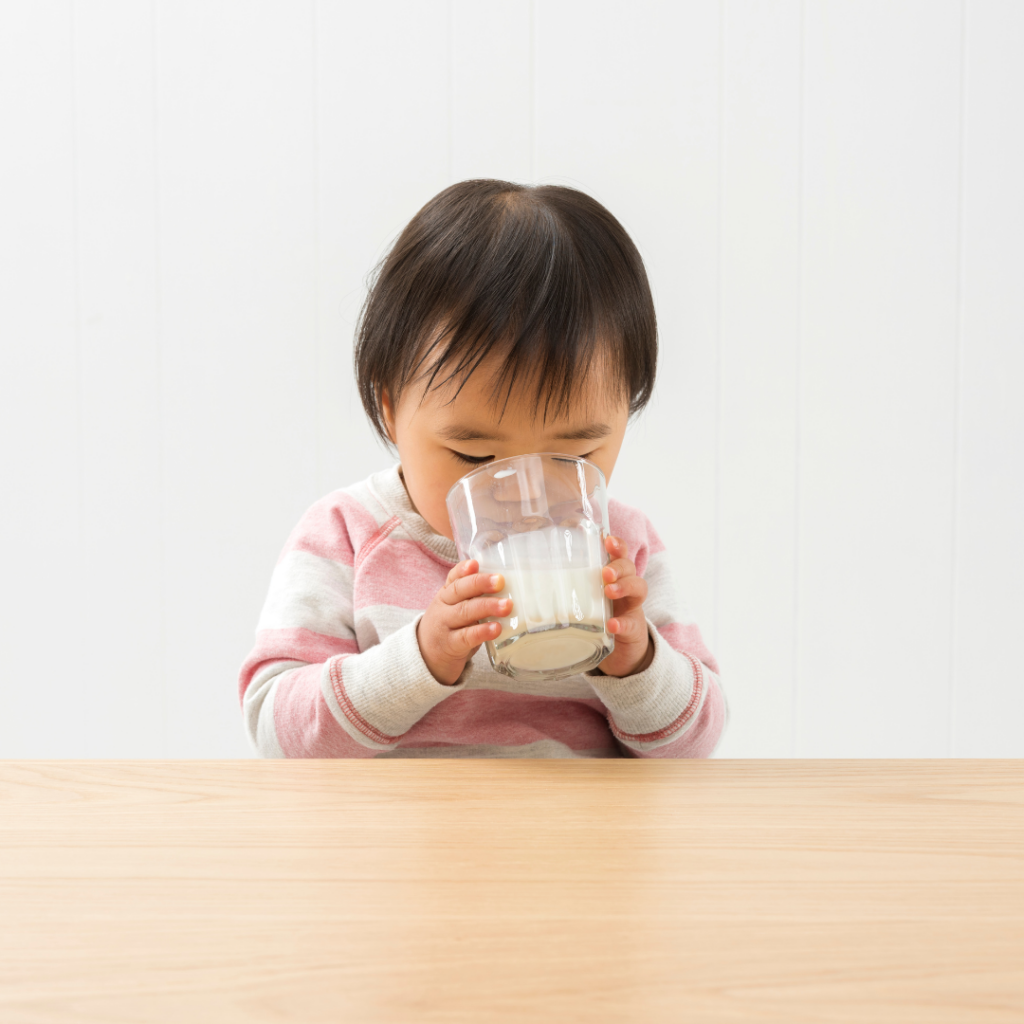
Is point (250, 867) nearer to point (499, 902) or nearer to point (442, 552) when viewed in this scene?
point (499, 902)

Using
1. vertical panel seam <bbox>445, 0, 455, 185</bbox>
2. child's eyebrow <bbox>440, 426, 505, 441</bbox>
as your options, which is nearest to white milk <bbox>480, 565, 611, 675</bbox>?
child's eyebrow <bbox>440, 426, 505, 441</bbox>

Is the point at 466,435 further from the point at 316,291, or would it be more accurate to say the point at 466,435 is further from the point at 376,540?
the point at 316,291

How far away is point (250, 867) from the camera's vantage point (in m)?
0.39

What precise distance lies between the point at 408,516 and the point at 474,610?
291mm

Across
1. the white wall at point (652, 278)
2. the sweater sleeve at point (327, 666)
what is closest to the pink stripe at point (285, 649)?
the sweater sleeve at point (327, 666)

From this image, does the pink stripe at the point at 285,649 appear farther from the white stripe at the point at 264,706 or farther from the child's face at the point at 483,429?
the child's face at the point at 483,429

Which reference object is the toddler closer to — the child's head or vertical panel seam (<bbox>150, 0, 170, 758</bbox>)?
the child's head

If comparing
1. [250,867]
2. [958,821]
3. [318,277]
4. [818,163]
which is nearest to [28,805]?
[250,867]

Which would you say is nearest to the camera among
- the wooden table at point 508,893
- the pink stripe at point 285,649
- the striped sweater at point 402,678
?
the wooden table at point 508,893

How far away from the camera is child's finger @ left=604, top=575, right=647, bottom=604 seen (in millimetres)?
588

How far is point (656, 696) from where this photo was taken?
68cm

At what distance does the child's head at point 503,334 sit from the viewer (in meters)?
0.68

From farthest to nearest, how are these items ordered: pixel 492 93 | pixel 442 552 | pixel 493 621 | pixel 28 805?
pixel 492 93
pixel 442 552
pixel 493 621
pixel 28 805

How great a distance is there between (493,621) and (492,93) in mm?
956
